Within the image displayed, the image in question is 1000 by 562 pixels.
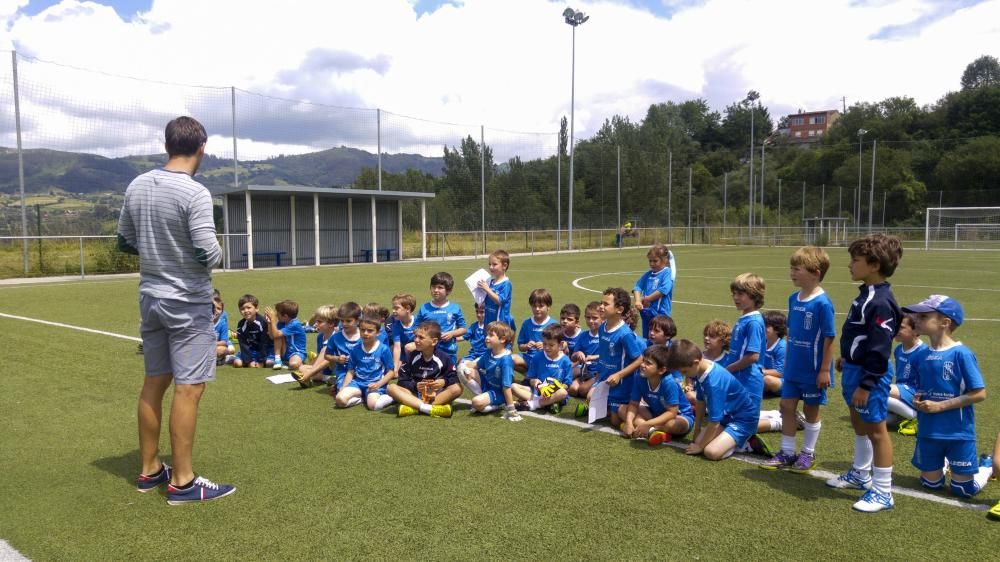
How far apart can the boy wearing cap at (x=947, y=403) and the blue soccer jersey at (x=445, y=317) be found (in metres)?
4.03

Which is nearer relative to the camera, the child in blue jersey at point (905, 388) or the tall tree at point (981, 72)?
the child in blue jersey at point (905, 388)

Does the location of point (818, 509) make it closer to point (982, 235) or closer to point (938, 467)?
point (938, 467)

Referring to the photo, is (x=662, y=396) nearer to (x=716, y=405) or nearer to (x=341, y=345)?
(x=716, y=405)

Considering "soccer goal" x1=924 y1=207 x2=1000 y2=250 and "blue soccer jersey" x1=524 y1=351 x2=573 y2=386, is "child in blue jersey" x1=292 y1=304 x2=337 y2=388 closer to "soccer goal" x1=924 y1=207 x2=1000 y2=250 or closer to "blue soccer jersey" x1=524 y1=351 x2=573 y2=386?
"blue soccer jersey" x1=524 y1=351 x2=573 y2=386

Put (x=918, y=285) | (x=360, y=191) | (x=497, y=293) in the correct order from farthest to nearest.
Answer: (x=360, y=191), (x=918, y=285), (x=497, y=293)

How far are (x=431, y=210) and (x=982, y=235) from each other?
33571 millimetres

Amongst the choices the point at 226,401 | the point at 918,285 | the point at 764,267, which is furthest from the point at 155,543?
the point at 764,267

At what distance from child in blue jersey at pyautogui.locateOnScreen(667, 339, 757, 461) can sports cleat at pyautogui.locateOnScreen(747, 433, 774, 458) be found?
1.4 inches

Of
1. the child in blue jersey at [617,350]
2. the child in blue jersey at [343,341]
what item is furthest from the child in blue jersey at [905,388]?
the child in blue jersey at [343,341]

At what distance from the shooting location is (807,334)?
13.8ft

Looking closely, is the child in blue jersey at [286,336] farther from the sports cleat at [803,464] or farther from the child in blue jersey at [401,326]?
the sports cleat at [803,464]

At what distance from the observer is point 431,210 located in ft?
112

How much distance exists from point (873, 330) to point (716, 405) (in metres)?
1.29

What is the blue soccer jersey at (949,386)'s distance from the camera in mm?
3814
